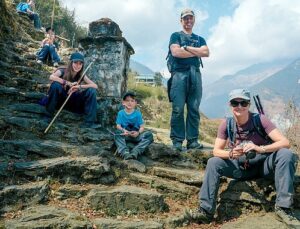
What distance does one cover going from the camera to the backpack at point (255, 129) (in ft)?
15.8

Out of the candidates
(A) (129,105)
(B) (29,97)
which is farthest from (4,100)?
(A) (129,105)

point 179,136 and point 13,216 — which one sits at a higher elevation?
point 179,136

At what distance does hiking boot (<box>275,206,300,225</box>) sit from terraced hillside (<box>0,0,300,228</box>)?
113 millimetres

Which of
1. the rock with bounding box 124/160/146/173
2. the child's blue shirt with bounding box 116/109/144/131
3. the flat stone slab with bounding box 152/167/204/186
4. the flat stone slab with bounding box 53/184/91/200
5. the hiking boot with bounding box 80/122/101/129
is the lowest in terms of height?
the flat stone slab with bounding box 53/184/91/200

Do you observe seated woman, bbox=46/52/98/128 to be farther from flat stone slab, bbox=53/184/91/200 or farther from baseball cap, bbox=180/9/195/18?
flat stone slab, bbox=53/184/91/200

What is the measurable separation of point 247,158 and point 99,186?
1.92 meters

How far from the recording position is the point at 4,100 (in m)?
7.14

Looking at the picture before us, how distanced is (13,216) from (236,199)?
108 inches

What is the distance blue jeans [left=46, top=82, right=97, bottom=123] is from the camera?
22.1 ft

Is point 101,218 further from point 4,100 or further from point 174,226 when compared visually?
point 4,100

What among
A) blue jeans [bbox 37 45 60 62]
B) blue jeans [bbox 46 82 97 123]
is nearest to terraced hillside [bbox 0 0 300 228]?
blue jeans [bbox 46 82 97 123]

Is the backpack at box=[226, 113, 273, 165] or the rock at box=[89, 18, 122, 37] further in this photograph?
the rock at box=[89, 18, 122, 37]

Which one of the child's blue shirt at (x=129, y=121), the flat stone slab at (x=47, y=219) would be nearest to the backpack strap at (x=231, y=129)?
the child's blue shirt at (x=129, y=121)

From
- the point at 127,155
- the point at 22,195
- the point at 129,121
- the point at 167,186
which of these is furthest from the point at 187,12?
the point at 22,195
